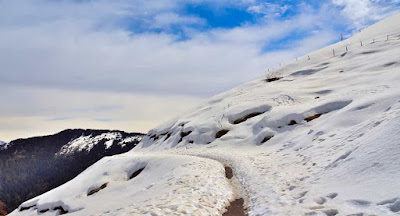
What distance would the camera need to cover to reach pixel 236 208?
412 inches

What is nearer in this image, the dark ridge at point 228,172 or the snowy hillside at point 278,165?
the snowy hillside at point 278,165

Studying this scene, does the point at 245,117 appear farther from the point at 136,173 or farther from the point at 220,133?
the point at 136,173

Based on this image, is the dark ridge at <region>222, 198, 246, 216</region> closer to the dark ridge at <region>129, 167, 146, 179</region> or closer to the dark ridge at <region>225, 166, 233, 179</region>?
the dark ridge at <region>225, 166, 233, 179</region>

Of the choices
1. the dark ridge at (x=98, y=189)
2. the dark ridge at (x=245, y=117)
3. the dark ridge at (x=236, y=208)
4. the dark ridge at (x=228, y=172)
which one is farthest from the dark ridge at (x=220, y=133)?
the dark ridge at (x=236, y=208)

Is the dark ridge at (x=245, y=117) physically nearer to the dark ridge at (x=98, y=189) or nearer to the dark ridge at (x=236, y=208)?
the dark ridge at (x=98, y=189)

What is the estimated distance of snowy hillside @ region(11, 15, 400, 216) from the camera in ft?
27.5

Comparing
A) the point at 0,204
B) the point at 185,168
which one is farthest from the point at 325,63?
the point at 0,204

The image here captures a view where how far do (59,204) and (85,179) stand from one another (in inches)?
167

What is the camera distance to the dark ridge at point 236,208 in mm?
9867

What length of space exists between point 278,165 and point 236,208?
6590 millimetres

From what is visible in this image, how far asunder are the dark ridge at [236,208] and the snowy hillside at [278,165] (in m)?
0.18

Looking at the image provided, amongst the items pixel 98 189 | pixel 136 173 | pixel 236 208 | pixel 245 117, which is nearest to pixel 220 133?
pixel 245 117

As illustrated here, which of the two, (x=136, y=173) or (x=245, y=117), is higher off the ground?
(x=245, y=117)

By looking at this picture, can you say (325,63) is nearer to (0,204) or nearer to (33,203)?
(33,203)
